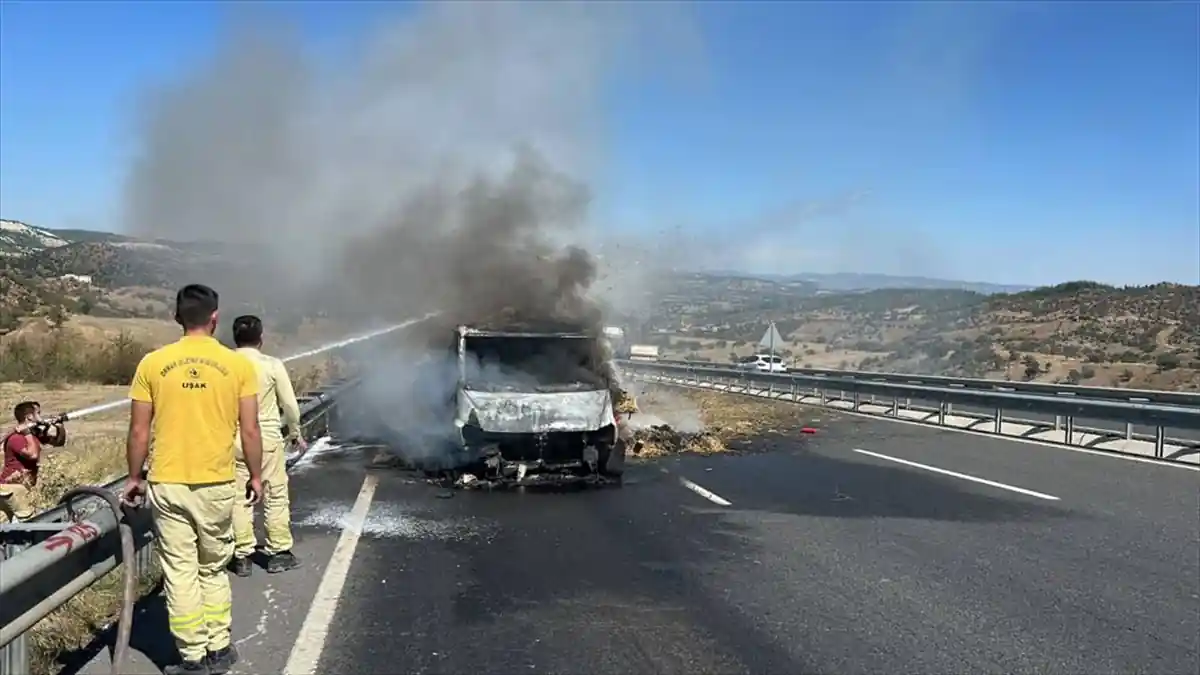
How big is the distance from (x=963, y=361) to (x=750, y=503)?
140 feet

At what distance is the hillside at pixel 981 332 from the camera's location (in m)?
42.5

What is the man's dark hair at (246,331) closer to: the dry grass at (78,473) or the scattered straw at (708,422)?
the dry grass at (78,473)

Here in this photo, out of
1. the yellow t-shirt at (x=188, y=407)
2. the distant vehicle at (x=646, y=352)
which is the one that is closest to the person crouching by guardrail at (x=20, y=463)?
the yellow t-shirt at (x=188, y=407)

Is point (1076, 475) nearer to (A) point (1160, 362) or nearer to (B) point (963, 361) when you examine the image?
(A) point (1160, 362)

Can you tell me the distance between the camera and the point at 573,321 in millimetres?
14844

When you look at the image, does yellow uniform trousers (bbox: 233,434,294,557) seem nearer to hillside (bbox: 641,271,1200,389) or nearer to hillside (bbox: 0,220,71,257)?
hillside (bbox: 0,220,71,257)

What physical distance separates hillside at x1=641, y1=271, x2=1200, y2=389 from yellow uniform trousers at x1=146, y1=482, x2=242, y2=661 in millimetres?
19071

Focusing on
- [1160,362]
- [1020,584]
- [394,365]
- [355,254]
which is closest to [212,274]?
[355,254]

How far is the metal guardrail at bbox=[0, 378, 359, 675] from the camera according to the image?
4320 millimetres

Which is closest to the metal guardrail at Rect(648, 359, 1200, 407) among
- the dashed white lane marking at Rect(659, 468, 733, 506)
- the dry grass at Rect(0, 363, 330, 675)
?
the dashed white lane marking at Rect(659, 468, 733, 506)

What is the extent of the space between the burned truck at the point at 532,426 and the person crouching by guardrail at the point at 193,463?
246 inches

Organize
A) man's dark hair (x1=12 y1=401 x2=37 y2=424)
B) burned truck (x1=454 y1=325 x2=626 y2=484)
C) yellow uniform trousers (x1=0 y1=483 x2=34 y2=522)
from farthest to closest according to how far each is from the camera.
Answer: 1. burned truck (x1=454 y1=325 x2=626 y2=484)
2. man's dark hair (x1=12 y1=401 x2=37 y2=424)
3. yellow uniform trousers (x1=0 y1=483 x2=34 y2=522)

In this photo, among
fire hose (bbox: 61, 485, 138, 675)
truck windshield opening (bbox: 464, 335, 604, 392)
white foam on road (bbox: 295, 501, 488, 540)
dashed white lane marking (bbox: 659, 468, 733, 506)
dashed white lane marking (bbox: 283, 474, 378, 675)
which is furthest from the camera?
truck windshield opening (bbox: 464, 335, 604, 392)

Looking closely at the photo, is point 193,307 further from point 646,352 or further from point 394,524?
point 646,352
